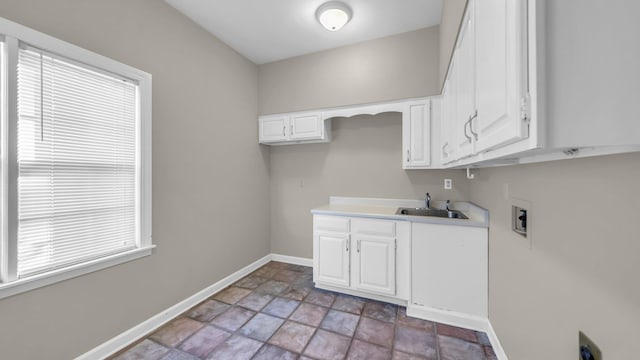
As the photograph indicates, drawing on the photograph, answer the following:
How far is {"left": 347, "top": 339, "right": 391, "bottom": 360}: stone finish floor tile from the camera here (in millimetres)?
1722

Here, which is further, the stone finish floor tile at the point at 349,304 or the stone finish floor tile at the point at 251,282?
the stone finish floor tile at the point at 251,282

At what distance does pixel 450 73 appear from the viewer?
1.87m

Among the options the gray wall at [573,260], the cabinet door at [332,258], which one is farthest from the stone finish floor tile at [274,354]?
the gray wall at [573,260]

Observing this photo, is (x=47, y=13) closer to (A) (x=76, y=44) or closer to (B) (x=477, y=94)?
(A) (x=76, y=44)

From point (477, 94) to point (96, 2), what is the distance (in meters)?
2.50

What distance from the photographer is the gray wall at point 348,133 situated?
2695mm

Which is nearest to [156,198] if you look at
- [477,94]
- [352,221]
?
[352,221]

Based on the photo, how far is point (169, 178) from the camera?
219 centimetres

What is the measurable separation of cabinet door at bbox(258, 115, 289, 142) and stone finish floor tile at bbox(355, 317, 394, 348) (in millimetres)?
2311

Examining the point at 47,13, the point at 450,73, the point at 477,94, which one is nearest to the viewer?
the point at 477,94

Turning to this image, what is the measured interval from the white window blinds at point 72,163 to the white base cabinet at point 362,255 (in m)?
1.75

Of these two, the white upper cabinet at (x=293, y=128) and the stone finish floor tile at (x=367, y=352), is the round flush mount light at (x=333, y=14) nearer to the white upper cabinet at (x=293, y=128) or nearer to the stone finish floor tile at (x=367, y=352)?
the white upper cabinet at (x=293, y=128)

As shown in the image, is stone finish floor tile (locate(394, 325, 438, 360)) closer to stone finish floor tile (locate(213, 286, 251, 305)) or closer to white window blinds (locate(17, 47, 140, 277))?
stone finish floor tile (locate(213, 286, 251, 305))

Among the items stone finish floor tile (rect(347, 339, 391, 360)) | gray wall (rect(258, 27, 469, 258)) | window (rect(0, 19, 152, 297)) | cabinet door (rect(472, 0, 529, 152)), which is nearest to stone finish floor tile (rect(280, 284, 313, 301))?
gray wall (rect(258, 27, 469, 258))
